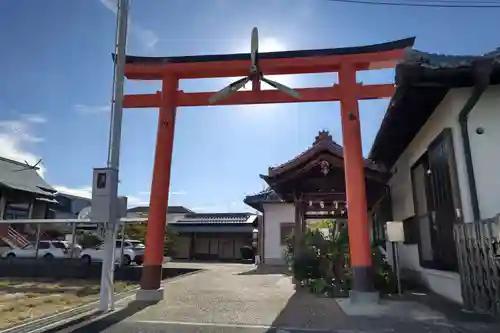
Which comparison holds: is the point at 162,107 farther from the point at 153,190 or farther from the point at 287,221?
the point at 287,221

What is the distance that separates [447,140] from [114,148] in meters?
5.93

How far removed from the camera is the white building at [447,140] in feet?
16.8

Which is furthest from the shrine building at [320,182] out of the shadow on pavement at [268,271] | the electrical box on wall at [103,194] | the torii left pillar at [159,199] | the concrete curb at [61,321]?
the concrete curb at [61,321]

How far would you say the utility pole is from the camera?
6434 mm

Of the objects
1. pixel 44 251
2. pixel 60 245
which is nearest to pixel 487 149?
pixel 60 245

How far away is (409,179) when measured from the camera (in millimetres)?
9508

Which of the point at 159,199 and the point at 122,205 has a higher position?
the point at 159,199

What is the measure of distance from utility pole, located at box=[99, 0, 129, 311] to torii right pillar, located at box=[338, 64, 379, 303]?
180 inches

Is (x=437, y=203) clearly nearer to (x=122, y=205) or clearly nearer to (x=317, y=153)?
(x=317, y=153)

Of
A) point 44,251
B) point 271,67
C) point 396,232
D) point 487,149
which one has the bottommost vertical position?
point 44,251

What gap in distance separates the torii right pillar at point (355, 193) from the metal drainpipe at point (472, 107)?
7.05 feet

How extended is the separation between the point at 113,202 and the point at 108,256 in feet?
3.25

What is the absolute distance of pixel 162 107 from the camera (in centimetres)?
827

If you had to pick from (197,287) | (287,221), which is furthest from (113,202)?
(287,221)
